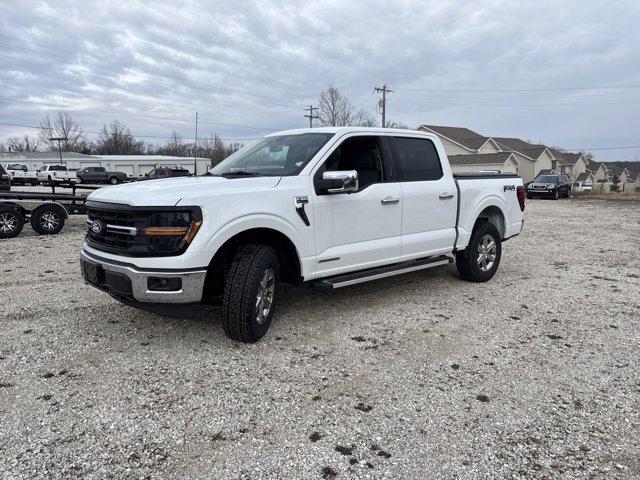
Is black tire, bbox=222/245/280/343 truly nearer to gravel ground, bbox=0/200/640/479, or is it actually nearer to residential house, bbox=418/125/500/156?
gravel ground, bbox=0/200/640/479

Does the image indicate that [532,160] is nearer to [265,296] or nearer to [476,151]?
[476,151]

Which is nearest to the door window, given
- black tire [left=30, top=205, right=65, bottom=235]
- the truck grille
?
the truck grille

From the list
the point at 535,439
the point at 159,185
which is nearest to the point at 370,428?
the point at 535,439

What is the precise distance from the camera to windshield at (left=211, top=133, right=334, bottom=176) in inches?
186

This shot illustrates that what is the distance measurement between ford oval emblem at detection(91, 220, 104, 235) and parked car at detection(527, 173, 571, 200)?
29.0 meters

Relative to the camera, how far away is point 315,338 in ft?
14.7

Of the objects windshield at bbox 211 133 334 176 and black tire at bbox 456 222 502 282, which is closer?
windshield at bbox 211 133 334 176

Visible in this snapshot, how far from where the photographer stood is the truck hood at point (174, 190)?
3760mm

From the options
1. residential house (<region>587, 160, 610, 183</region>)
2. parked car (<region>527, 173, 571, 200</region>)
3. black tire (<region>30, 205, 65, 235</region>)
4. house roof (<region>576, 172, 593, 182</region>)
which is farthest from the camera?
residential house (<region>587, 160, 610, 183</region>)

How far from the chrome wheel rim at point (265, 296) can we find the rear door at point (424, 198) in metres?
1.73

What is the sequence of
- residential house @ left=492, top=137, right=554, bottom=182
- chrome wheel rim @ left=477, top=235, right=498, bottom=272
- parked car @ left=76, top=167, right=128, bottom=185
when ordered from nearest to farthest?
chrome wheel rim @ left=477, top=235, right=498, bottom=272 < parked car @ left=76, top=167, right=128, bottom=185 < residential house @ left=492, top=137, right=554, bottom=182

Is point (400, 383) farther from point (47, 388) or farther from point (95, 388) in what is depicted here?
point (47, 388)

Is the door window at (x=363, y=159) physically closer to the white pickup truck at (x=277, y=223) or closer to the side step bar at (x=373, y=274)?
the white pickup truck at (x=277, y=223)

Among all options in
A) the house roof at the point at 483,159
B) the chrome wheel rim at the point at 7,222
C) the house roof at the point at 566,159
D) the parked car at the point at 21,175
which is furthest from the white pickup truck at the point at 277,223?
the house roof at the point at 566,159
